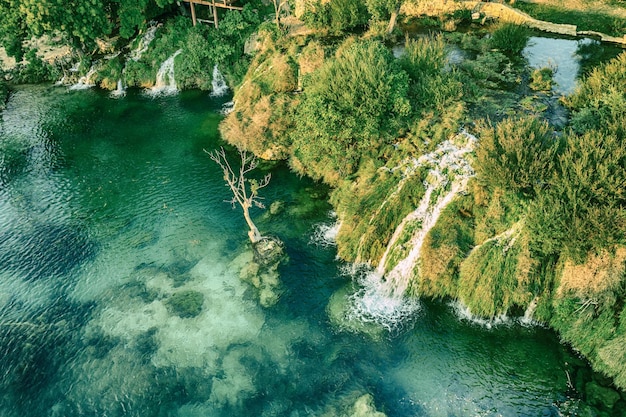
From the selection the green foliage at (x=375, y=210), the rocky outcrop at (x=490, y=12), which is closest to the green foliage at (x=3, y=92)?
the green foliage at (x=375, y=210)

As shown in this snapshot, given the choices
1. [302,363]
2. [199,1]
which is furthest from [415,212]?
[199,1]

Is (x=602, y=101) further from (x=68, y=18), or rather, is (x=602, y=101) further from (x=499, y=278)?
(x=68, y=18)

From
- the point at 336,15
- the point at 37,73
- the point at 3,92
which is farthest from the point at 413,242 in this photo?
the point at 37,73

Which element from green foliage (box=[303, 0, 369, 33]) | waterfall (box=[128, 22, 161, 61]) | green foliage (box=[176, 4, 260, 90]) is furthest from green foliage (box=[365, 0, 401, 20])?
waterfall (box=[128, 22, 161, 61])

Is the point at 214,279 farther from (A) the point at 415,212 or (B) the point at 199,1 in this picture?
(B) the point at 199,1

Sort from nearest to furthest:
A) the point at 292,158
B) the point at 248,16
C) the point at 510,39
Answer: the point at 292,158 < the point at 510,39 < the point at 248,16

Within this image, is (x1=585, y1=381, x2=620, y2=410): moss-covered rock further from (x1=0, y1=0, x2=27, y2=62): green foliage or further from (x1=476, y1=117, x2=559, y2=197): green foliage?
(x1=0, y1=0, x2=27, y2=62): green foliage
